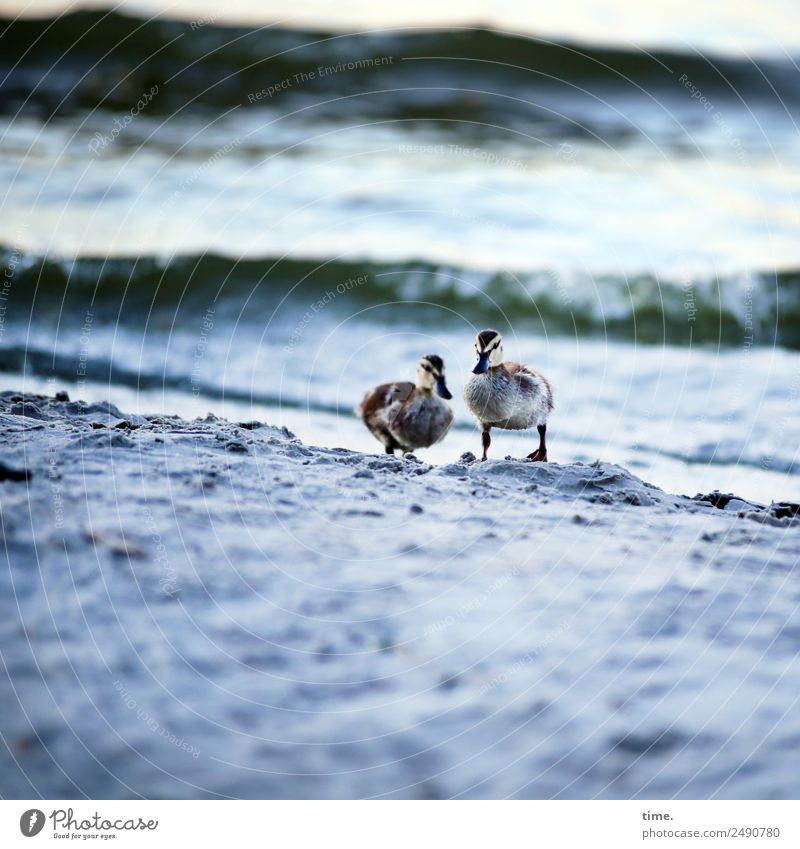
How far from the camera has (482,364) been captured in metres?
8.09

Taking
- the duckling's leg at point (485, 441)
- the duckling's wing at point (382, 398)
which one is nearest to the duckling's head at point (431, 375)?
the duckling's wing at point (382, 398)

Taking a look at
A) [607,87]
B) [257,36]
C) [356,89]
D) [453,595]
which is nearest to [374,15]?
[356,89]

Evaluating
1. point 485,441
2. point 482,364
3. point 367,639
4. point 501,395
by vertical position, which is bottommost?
point 367,639

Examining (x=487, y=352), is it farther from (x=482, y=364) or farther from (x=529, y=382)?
(x=529, y=382)

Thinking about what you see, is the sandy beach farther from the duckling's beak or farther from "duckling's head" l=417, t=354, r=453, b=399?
"duckling's head" l=417, t=354, r=453, b=399

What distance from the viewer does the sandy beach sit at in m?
3.94

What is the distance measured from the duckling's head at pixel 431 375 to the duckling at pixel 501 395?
0.93 ft

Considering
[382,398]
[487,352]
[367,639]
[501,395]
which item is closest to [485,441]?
[501,395]

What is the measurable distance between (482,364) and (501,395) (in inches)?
12.2

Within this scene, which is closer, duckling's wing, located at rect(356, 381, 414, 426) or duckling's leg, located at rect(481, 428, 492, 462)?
duckling's leg, located at rect(481, 428, 492, 462)
